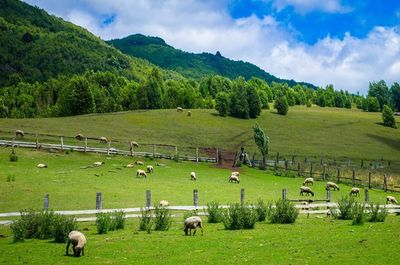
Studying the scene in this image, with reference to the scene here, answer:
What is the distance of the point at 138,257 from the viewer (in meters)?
18.4

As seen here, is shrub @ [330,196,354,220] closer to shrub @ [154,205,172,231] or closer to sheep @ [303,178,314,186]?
shrub @ [154,205,172,231]

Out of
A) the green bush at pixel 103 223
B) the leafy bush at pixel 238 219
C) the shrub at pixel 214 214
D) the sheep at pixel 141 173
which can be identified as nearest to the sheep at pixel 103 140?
the sheep at pixel 141 173

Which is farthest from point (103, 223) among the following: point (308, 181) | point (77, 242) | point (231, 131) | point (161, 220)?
point (231, 131)

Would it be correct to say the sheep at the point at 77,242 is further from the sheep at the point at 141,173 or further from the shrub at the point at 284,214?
the sheep at the point at 141,173

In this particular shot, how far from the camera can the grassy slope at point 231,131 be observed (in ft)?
300

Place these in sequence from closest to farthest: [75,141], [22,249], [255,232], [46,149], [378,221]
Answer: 1. [22,249]
2. [255,232]
3. [378,221]
4. [46,149]
5. [75,141]

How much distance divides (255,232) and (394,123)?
127116 millimetres

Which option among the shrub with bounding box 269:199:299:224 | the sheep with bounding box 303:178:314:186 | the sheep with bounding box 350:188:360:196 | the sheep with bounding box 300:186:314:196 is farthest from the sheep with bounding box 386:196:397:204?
the shrub with bounding box 269:199:299:224

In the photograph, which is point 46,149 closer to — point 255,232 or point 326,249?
point 255,232

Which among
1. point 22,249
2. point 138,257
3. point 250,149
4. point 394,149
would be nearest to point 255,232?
point 138,257

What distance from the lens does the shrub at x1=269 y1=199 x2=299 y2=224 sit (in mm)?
28553

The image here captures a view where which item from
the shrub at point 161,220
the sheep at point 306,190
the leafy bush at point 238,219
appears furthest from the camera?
the sheep at point 306,190

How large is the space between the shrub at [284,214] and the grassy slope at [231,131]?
59.5m

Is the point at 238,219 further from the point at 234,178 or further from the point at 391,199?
the point at 234,178
